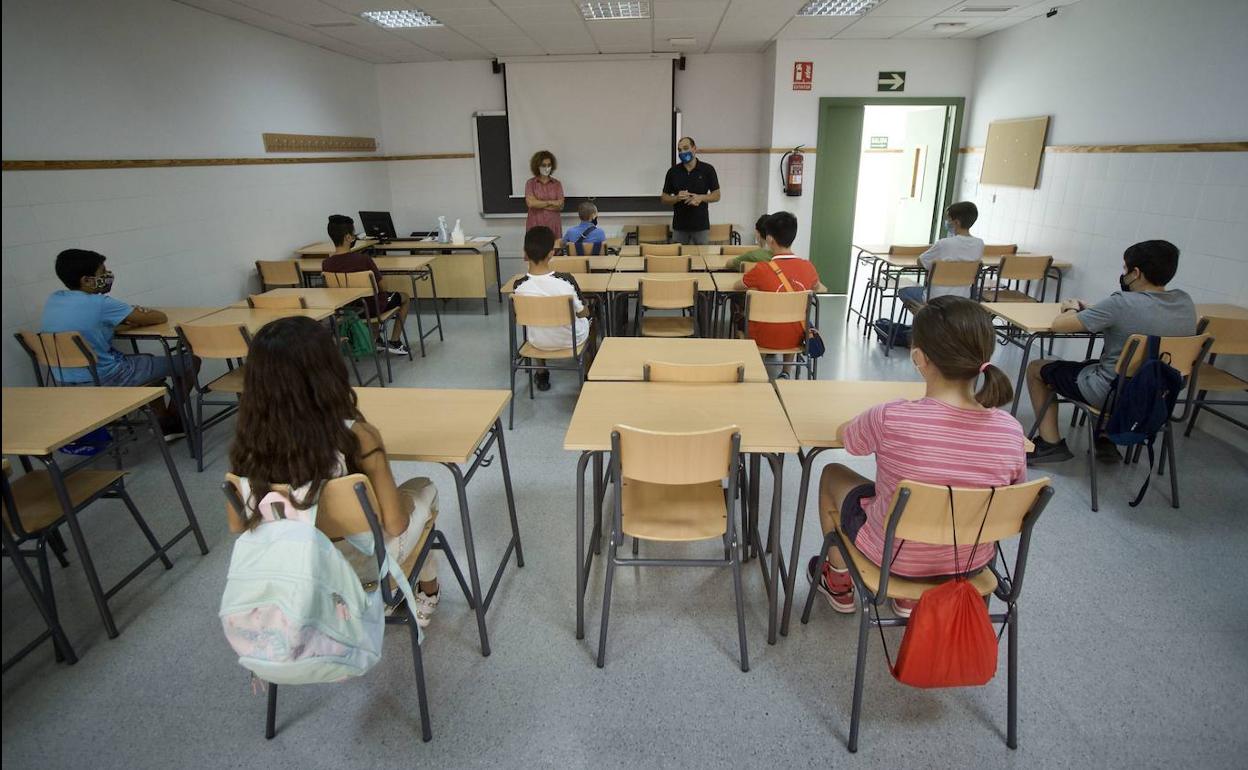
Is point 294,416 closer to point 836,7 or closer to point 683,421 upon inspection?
point 683,421

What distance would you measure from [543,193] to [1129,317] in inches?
213

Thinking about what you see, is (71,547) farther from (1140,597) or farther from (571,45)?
(571,45)

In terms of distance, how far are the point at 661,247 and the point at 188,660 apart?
14.7ft

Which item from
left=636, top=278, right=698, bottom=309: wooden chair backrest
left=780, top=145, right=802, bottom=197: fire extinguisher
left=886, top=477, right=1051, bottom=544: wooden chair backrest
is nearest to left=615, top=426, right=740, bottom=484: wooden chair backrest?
left=886, top=477, right=1051, bottom=544: wooden chair backrest

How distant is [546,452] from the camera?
3.67 meters

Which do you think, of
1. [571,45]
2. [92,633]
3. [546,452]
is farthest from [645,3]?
[92,633]

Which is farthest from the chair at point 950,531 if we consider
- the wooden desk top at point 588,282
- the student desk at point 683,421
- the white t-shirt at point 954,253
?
the white t-shirt at point 954,253

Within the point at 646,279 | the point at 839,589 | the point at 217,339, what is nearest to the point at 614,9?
the point at 646,279

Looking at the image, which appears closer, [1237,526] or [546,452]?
[1237,526]

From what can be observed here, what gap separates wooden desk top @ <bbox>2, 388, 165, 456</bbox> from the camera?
2074 mm

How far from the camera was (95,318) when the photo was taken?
3.29m

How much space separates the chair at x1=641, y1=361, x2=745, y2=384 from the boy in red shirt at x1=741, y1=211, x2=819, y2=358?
4.65 ft

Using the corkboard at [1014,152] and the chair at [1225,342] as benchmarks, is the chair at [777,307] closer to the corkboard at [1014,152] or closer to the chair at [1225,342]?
the chair at [1225,342]

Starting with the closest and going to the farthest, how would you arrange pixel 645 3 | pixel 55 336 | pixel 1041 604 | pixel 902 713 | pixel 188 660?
1. pixel 902 713
2. pixel 188 660
3. pixel 1041 604
4. pixel 55 336
5. pixel 645 3
